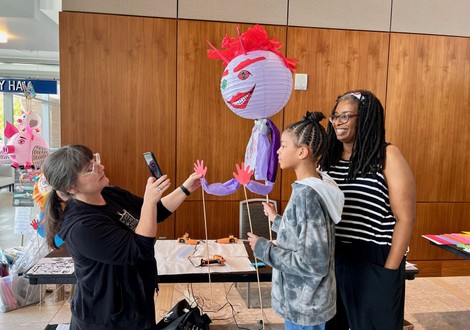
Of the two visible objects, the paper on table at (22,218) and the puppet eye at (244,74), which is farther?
the paper on table at (22,218)

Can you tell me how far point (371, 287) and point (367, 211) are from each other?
1.00ft

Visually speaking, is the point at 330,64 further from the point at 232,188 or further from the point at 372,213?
the point at 372,213

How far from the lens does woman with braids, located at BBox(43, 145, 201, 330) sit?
1047mm

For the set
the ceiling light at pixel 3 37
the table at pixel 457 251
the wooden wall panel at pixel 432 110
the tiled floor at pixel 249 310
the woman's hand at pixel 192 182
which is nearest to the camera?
the woman's hand at pixel 192 182

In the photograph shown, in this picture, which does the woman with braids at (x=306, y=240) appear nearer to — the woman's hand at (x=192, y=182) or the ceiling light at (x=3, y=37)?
the woman's hand at (x=192, y=182)

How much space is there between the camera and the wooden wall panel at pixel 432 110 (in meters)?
3.28

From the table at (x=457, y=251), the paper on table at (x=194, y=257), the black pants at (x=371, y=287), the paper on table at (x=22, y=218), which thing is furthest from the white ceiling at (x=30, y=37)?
the table at (x=457, y=251)

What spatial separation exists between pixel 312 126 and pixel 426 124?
108 inches

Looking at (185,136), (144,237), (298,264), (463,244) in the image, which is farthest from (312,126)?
(185,136)

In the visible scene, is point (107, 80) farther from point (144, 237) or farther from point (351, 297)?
point (351, 297)

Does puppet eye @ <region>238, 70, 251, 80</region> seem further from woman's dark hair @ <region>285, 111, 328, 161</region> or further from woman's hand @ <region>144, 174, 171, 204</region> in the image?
woman's hand @ <region>144, 174, 171, 204</region>

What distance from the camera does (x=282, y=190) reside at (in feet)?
10.7

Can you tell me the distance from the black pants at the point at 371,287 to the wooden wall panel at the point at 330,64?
1.91 metres

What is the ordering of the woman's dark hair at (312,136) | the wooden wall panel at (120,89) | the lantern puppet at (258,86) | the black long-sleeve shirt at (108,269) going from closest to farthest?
the black long-sleeve shirt at (108,269)
the woman's dark hair at (312,136)
the lantern puppet at (258,86)
the wooden wall panel at (120,89)
